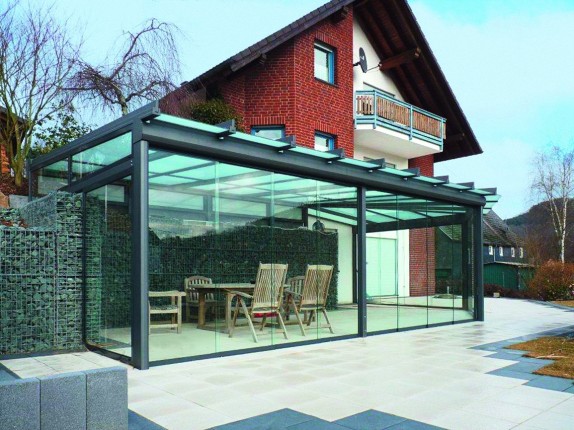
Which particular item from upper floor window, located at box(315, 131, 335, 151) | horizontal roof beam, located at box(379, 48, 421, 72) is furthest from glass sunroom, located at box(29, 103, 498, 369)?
horizontal roof beam, located at box(379, 48, 421, 72)

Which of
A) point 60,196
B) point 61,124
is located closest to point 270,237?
point 60,196

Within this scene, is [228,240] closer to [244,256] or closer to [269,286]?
[244,256]

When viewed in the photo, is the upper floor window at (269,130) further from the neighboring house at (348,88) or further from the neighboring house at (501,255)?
the neighboring house at (501,255)

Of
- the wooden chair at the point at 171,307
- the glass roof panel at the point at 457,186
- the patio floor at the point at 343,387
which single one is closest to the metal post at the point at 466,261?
the glass roof panel at the point at 457,186

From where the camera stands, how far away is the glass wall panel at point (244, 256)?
6770 mm

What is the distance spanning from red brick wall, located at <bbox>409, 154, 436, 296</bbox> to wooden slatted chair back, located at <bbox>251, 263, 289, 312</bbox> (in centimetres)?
301

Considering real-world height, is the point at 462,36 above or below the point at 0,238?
above

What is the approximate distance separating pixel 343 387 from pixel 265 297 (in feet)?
8.17

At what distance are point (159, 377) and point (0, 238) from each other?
293 cm

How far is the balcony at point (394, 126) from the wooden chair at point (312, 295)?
792 centimetres

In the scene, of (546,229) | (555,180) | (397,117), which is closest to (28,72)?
(397,117)

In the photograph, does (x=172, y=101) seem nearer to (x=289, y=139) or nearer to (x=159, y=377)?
(x=289, y=139)

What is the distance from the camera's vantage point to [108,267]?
24.0ft

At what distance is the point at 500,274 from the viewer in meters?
25.7
